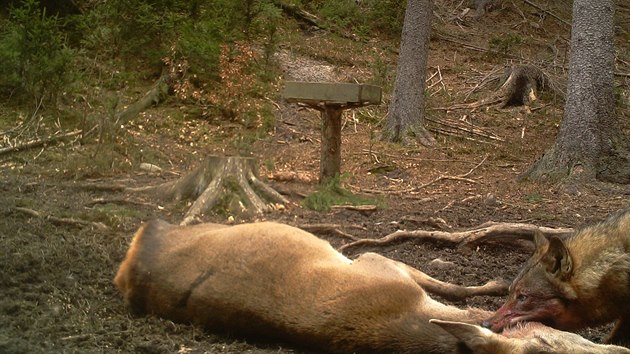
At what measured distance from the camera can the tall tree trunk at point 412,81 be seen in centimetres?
1554

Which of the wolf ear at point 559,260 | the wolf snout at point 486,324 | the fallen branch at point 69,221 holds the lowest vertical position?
the fallen branch at point 69,221

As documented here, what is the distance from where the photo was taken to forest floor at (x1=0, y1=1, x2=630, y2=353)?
5270 millimetres

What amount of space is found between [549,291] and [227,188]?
4.64 metres

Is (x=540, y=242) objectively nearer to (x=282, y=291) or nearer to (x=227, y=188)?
(x=282, y=291)

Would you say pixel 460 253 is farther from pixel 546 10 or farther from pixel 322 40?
pixel 546 10

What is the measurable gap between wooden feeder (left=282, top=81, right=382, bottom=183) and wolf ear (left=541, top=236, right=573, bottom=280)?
5.05 m

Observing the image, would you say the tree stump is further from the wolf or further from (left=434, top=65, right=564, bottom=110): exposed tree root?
(left=434, top=65, right=564, bottom=110): exposed tree root

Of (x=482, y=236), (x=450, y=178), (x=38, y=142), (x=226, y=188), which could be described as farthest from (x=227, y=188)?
(x=450, y=178)

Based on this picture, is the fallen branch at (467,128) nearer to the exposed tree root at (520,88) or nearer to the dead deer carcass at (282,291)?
the exposed tree root at (520,88)

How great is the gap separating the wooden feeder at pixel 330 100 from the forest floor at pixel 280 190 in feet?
1.45

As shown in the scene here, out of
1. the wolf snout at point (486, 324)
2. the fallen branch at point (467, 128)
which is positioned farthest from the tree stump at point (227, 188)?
the fallen branch at point (467, 128)

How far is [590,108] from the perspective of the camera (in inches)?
477

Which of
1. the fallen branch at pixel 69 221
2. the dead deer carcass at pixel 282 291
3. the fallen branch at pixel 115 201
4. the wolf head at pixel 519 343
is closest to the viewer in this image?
the wolf head at pixel 519 343

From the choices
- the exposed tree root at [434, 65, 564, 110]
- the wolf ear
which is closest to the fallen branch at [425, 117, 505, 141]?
the exposed tree root at [434, 65, 564, 110]
